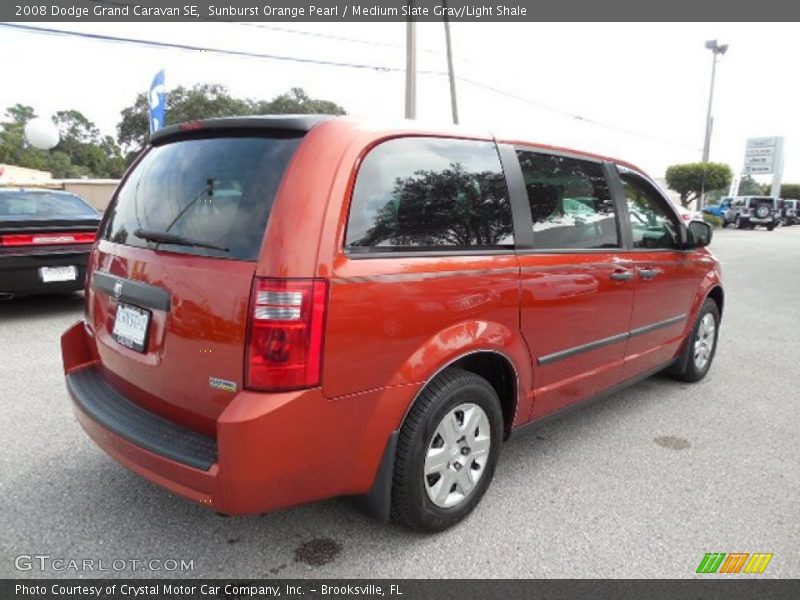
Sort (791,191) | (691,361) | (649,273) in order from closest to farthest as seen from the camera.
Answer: (649,273), (691,361), (791,191)

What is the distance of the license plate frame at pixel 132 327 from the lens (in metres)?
2.29

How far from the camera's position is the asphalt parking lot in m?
2.33

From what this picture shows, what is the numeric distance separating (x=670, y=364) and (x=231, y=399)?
354 centimetres

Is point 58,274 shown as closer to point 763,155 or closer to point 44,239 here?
point 44,239

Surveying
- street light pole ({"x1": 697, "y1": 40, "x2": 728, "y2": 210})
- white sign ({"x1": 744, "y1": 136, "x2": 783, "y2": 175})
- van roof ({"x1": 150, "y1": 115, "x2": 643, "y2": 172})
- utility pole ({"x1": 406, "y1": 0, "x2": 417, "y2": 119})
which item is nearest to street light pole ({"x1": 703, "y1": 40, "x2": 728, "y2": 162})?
street light pole ({"x1": 697, "y1": 40, "x2": 728, "y2": 210})

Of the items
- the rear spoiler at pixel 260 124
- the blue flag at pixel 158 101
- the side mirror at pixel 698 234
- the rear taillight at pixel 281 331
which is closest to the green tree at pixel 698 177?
the blue flag at pixel 158 101

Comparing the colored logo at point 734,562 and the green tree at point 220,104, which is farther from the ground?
the green tree at point 220,104

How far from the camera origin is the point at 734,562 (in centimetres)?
237

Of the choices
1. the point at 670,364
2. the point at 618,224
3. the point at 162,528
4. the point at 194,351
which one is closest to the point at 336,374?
the point at 194,351

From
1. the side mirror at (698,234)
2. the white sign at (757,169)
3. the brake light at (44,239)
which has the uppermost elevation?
the white sign at (757,169)

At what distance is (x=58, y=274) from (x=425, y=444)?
5.49 metres

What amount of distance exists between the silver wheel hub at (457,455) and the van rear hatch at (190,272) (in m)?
0.91

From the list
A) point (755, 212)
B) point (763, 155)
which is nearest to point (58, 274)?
point (755, 212)

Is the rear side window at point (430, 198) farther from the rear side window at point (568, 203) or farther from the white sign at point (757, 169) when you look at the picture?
the white sign at point (757, 169)
